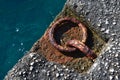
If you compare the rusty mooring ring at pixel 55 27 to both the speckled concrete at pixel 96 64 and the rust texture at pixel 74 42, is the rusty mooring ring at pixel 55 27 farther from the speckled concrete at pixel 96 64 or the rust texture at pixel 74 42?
the speckled concrete at pixel 96 64

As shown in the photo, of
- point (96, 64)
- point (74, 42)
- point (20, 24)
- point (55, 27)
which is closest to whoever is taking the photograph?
point (96, 64)

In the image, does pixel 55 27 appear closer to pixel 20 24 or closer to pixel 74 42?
pixel 74 42

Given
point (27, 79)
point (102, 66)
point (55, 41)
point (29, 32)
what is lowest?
point (102, 66)

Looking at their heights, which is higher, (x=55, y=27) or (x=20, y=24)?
(x=20, y=24)

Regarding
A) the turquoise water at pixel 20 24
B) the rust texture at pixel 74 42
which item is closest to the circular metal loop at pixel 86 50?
the rust texture at pixel 74 42

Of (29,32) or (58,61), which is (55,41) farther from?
(29,32)

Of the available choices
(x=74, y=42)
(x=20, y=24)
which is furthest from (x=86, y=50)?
(x=20, y=24)

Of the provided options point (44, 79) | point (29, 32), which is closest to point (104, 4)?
point (44, 79)
